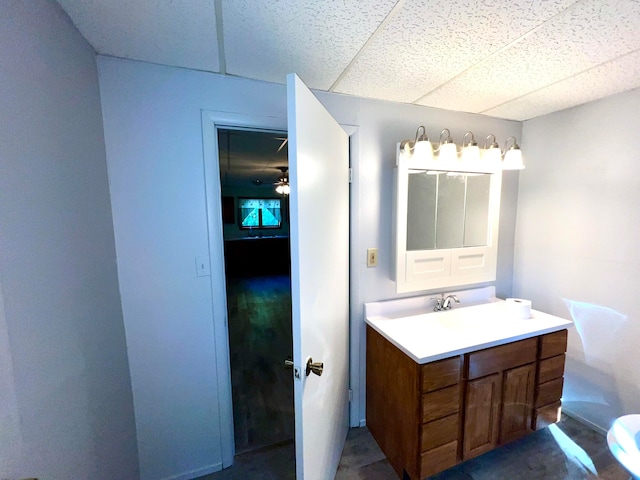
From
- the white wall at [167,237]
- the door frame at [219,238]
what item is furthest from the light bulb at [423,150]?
the white wall at [167,237]

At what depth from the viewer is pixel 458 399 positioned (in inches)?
51.9

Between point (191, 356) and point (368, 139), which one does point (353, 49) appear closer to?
point (368, 139)

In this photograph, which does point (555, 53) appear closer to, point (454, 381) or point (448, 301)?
point (448, 301)

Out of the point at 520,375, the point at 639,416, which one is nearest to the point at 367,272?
the point at 520,375

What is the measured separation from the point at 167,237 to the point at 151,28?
0.85 m

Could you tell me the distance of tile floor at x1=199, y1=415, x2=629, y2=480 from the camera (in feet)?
4.62

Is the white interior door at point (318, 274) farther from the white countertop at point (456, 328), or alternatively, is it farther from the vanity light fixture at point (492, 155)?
the vanity light fixture at point (492, 155)

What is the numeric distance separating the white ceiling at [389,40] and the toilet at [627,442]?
5.58 feet

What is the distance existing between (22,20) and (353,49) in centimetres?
106

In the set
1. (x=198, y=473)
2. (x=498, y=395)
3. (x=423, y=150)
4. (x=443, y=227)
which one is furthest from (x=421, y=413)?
(x=423, y=150)

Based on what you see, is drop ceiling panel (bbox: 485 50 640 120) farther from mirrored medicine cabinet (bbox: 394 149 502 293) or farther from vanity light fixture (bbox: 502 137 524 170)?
mirrored medicine cabinet (bbox: 394 149 502 293)

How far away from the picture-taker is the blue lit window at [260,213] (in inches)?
299

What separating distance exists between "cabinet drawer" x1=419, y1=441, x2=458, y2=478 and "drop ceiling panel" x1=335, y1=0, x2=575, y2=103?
6.19ft

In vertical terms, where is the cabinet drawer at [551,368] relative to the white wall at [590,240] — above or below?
below
